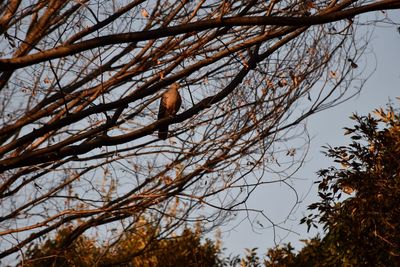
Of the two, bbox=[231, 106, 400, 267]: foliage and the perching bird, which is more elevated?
the perching bird

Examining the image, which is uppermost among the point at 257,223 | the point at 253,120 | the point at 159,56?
the point at 159,56

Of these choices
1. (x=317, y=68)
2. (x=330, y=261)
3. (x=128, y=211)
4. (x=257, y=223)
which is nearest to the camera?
(x=257, y=223)

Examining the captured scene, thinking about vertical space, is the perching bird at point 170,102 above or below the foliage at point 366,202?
above

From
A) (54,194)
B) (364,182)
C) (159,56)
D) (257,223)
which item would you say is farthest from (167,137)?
(364,182)

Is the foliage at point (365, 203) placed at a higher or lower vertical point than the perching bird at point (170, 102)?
lower

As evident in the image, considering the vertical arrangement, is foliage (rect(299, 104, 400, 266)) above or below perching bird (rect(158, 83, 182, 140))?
below

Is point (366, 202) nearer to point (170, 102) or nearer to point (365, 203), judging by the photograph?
point (365, 203)

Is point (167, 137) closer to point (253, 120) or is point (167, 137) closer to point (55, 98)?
point (253, 120)

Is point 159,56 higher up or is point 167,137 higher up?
point 159,56

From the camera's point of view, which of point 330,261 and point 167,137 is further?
point 330,261

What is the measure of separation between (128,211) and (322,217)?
2.18 metres

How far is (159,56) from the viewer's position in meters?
4.58

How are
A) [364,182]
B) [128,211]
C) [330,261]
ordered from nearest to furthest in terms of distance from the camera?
[128,211] → [364,182] → [330,261]

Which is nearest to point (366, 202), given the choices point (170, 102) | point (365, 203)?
point (365, 203)
